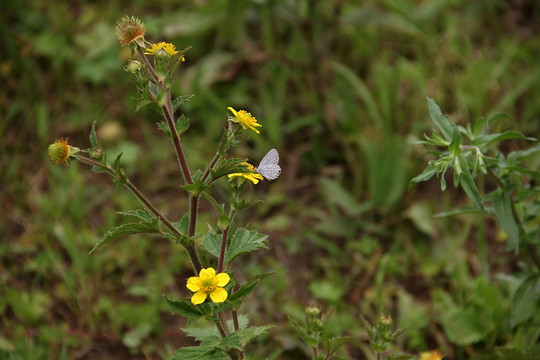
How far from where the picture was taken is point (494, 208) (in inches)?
70.2

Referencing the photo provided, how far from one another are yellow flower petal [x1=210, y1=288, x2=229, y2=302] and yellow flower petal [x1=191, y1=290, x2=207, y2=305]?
0.07 ft

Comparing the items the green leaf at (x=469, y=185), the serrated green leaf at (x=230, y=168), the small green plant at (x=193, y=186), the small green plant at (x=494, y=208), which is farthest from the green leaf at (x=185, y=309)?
the green leaf at (x=469, y=185)

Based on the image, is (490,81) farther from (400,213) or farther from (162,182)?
(162,182)

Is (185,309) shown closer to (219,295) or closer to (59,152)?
(219,295)

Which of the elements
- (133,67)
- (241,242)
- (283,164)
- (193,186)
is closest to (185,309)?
(241,242)

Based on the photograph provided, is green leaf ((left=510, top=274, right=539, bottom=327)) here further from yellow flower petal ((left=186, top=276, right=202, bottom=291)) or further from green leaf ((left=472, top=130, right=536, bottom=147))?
yellow flower petal ((left=186, top=276, right=202, bottom=291))

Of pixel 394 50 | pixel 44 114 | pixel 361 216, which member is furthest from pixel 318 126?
pixel 44 114

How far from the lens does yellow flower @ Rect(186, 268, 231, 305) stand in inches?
55.1

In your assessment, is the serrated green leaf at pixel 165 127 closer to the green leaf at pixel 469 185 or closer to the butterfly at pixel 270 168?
the butterfly at pixel 270 168

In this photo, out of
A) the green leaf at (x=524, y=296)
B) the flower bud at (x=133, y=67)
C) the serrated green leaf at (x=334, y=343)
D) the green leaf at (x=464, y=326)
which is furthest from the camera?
the green leaf at (x=464, y=326)

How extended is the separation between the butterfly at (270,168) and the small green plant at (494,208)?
17.0 inches

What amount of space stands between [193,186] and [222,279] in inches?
9.7

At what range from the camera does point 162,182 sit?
3033 mm

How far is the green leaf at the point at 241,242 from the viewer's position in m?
1.48
